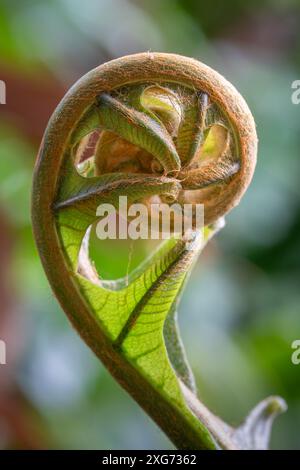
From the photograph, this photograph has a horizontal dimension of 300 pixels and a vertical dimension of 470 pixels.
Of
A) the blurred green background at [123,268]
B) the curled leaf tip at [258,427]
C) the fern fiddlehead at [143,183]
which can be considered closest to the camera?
the fern fiddlehead at [143,183]

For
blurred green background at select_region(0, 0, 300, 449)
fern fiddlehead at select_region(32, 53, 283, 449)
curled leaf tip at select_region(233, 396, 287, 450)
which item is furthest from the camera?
blurred green background at select_region(0, 0, 300, 449)

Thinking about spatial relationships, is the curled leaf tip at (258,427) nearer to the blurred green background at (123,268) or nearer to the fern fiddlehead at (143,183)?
the fern fiddlehead at (143,183)

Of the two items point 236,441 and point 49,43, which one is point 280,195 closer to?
point 49,43

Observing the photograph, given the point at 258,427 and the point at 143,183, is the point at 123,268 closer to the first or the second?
the point at 258,427

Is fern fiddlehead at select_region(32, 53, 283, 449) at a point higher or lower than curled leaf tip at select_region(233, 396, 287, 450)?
higher

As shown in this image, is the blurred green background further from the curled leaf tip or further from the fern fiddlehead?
the fern fiddlehead

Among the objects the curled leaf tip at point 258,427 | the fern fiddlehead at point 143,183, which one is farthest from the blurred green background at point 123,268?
the fern fiddlehead at point 143,183

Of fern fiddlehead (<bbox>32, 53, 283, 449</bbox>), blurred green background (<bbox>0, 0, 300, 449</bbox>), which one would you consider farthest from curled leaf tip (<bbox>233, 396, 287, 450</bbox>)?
blurred green background (<bbox>0, 0, 300, 449</bbox>)
